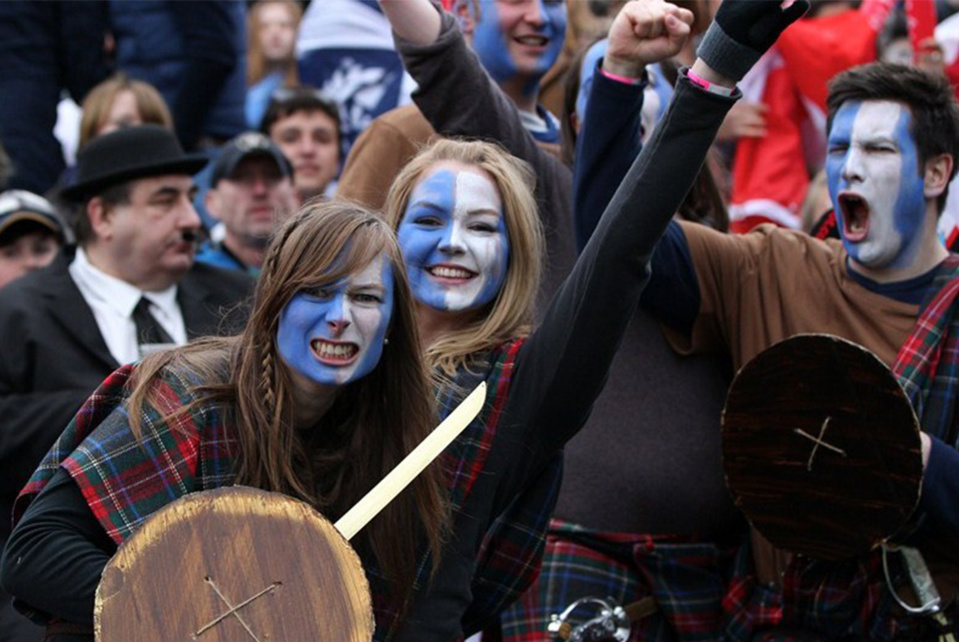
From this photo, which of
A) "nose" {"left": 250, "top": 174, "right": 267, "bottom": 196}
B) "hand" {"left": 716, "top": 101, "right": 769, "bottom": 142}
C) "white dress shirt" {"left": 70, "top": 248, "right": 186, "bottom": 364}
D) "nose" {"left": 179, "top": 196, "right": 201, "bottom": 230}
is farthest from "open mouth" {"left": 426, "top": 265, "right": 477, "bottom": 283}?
"hand" {"left": 716, "top": 101, "right": 769, "bottom": 142}

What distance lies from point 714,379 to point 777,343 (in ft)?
1.39

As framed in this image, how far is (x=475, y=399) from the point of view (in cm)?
331

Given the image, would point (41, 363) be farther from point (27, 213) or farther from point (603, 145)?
point (603, 145)

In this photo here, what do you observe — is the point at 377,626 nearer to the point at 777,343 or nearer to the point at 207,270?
the point at 777,343

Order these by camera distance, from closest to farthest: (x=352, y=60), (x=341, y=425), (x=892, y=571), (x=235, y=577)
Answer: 1. (x=235, y=577)
2. (x=341, y=425)
3. (x=892, y=571)
4. (x=352, y=60)

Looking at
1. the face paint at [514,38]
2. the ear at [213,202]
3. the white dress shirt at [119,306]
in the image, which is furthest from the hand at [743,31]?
the ear at [213,202]

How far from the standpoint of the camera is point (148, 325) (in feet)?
17.6

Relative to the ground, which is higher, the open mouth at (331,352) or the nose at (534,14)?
the nose at (534,14)

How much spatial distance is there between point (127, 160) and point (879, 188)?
99.8 inches

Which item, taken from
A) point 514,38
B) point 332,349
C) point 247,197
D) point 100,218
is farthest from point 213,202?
point 332,349

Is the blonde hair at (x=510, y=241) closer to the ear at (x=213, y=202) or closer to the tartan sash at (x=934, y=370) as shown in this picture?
the tartan sash at (x=934, y=370)

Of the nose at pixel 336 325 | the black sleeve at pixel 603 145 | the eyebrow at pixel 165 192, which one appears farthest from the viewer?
the eyebrow at pixel 165 192

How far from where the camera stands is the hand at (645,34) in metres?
3.53

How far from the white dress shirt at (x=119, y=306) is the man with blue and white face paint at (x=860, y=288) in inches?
71.3
